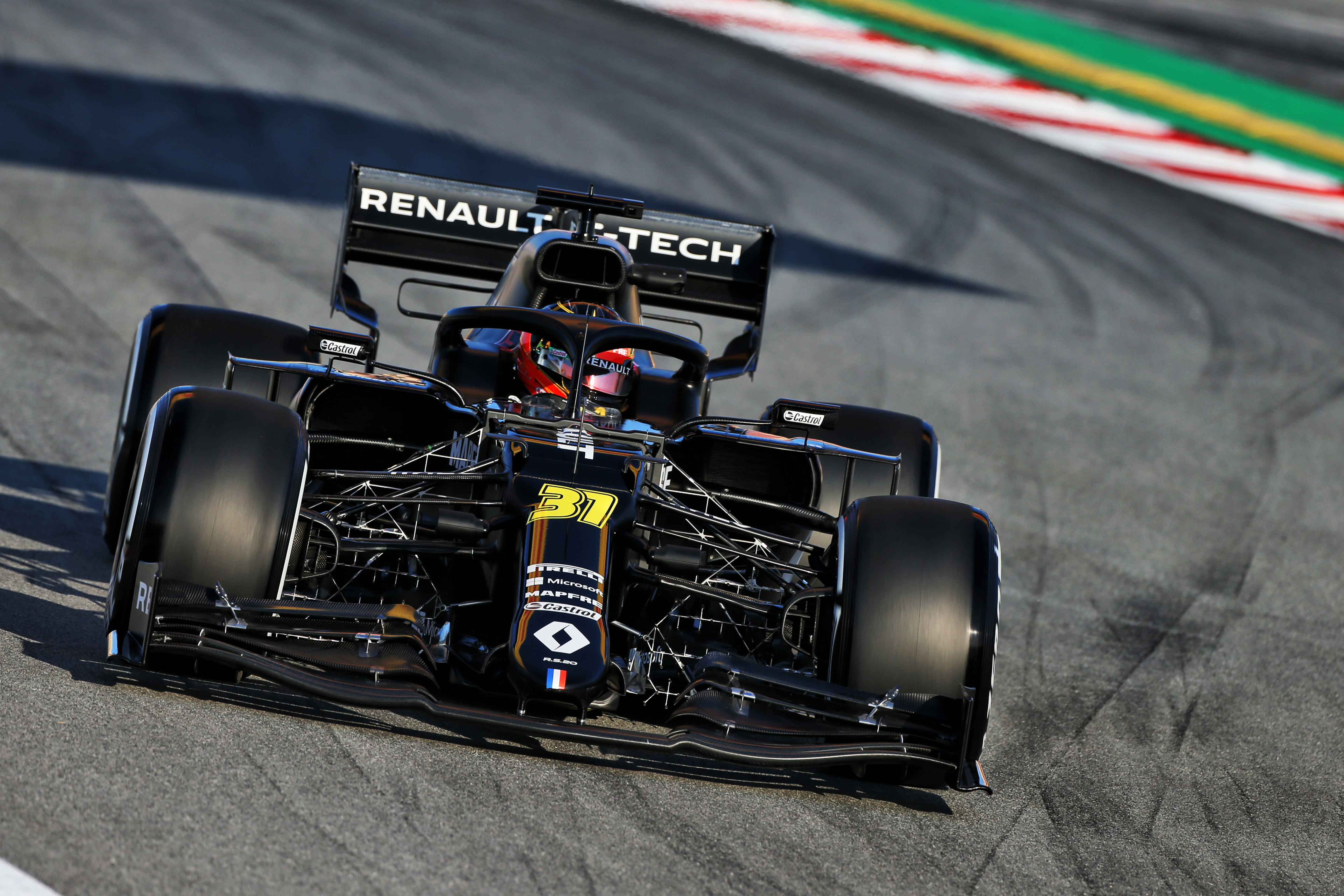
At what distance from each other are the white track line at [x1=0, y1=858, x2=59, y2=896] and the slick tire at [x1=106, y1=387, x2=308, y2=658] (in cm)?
126

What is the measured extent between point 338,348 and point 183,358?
1.19 m

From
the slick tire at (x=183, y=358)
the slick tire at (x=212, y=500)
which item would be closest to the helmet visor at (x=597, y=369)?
the slick tire at (x=183, y=358)

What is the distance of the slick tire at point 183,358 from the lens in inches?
275

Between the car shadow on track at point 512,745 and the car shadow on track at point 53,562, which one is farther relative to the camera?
the car shadow on track at point 53,562

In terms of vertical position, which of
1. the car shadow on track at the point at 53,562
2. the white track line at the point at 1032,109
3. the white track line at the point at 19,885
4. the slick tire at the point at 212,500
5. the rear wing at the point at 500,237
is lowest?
the white track line at the point at 19,885

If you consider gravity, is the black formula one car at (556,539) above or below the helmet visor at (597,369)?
below

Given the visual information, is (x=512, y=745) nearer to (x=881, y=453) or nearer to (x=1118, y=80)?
(x=881, y=453)

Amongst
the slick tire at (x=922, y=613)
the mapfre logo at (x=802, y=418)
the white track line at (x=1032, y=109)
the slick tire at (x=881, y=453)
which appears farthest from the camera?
the white track line at (x=1032, y=109)

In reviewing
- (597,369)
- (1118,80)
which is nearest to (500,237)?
(597,369)

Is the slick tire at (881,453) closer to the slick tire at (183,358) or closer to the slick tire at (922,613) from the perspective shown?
the slick tire at (922,613)

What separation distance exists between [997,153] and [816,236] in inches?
169

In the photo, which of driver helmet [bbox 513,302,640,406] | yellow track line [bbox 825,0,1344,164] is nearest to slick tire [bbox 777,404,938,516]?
driver helmet [bbox 513,302,640,406]

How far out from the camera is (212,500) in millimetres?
5316

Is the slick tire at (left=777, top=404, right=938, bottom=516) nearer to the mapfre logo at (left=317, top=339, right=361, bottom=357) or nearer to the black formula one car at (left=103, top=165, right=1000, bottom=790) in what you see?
the black formula one car at (left=103, top=165, right=1000, bottom=790)
